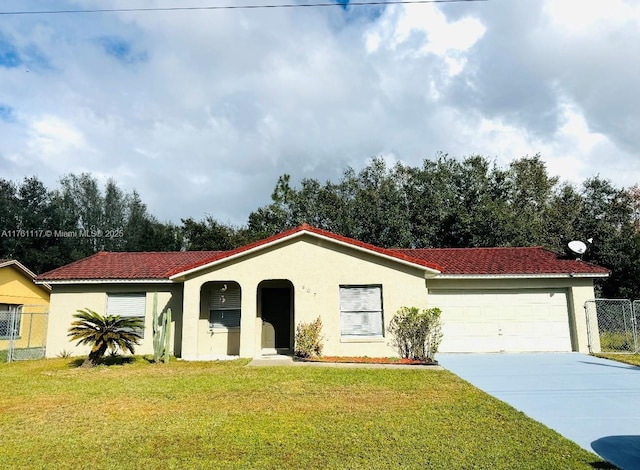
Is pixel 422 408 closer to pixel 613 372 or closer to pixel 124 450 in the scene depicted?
pixel 124 450

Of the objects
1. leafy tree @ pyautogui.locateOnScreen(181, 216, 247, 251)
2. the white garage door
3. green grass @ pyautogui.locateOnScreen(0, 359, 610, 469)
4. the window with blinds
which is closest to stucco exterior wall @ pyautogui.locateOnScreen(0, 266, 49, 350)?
the window with blinds

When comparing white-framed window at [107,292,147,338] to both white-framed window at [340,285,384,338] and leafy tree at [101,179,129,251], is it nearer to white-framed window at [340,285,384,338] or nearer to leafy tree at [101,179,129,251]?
white-framed window at [340,285,384,338]

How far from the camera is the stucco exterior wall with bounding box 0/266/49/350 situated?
24.1 m

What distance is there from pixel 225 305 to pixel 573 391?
11242 millimetres

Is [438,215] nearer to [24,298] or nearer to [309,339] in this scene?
[309,339]

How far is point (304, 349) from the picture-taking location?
1392cm

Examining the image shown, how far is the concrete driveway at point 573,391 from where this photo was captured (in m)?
6.22

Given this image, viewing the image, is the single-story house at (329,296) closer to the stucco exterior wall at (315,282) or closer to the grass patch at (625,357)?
the stucco exterior wall at (315,282)

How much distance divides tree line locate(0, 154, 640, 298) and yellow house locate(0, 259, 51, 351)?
15273 millimetres

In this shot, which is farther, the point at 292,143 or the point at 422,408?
the point at 292,143

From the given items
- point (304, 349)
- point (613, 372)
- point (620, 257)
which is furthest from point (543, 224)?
point (304, 349)

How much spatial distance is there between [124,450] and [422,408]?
4.84m

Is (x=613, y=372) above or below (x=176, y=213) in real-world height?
below

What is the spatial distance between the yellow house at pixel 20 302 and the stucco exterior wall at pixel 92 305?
7552 mm
